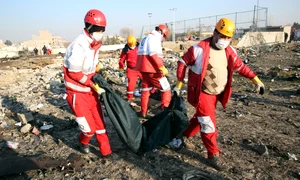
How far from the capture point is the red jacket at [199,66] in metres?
3.01

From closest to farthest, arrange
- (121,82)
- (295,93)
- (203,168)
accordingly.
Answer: (203,168) → (295,93) → (121,82)

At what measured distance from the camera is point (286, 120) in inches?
182

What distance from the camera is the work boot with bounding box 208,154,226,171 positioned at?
2.99 meters

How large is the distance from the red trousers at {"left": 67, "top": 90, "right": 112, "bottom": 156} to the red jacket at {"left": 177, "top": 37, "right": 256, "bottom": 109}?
123 cm

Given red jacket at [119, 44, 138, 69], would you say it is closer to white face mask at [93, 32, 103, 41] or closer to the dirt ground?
the dirt ground

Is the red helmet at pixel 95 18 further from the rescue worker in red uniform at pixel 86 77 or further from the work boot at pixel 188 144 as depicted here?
the work boot at pixel 188 144

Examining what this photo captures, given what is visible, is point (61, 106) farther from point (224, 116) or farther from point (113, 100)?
point (224, 116)

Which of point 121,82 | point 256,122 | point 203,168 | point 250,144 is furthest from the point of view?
point 121,82

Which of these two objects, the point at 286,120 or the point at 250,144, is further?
the point at 286,120

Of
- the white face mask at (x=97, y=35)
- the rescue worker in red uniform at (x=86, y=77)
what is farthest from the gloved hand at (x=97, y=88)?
the white face mask at (x=97, y=35)

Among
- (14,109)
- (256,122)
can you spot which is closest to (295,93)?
(256,122)

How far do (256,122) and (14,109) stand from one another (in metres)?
5.46

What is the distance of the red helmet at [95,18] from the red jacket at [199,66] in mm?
1150

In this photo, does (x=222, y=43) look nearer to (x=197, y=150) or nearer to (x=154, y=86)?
(x=197, y=150)
